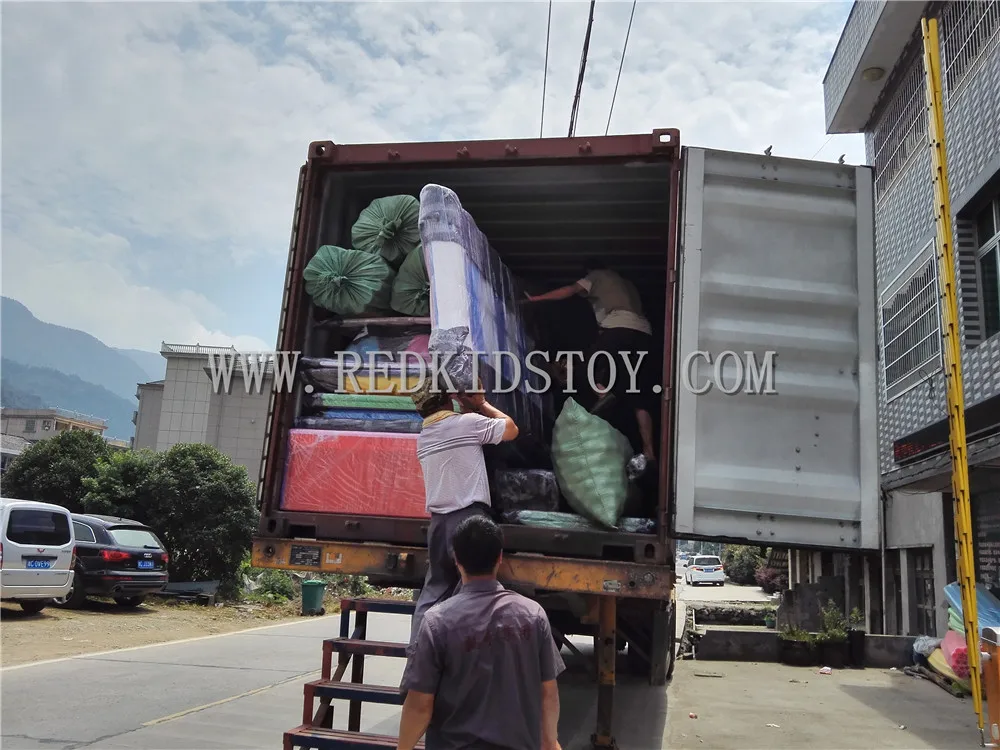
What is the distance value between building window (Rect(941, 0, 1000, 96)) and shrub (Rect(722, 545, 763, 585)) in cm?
2806

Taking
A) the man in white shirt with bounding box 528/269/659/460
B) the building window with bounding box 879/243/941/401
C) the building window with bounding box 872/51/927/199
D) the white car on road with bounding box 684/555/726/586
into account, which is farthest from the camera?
the white car on road with bounding box 684/555/726/586

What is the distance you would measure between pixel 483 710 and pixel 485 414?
5.77ft

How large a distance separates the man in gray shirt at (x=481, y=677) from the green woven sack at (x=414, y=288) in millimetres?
2267

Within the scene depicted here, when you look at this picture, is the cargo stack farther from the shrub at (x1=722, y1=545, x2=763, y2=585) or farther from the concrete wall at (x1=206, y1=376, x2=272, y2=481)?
the shrub at (x1=722, y1=545, x2=763, y2=585)

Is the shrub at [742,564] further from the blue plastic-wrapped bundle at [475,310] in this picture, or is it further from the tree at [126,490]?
the blue plastic-wrapped bundle at [475,310]

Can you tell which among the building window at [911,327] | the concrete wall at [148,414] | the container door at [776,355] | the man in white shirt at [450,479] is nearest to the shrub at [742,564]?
the building window at [911,327]

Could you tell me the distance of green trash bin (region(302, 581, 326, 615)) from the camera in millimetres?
14414

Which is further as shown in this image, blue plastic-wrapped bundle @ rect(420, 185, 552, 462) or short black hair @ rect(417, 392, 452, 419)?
blue plastic-wrapped bundle @ rect(420, 185, 552, 462)

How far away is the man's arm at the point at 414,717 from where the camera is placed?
7.45ft

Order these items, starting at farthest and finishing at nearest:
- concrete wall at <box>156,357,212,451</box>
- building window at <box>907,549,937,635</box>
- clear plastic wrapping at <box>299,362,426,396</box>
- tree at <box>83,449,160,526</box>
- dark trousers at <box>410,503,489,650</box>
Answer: concrete wall at <box>156,357,212,451</box> → tree at <box>83,449,160,526</box> → building window at <box>907,549,937,635</box> → clear plastic wrapping at <box>299,362,426,396</box> → dark trousers at <box>410,503,489,650</box>

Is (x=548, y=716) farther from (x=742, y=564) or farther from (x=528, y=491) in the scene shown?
(x=742, y=564)

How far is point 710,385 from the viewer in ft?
12.5

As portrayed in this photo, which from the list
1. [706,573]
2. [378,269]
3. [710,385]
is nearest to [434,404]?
[378,269]

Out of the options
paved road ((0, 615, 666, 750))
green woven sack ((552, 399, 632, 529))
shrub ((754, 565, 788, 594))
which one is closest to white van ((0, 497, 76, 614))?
paved road ((0, 615, 666, 750))
